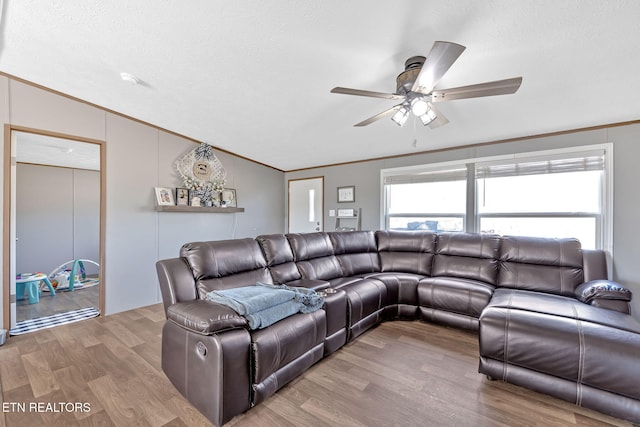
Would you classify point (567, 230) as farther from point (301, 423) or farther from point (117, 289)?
point (117, 289)

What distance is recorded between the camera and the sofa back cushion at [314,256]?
301cm

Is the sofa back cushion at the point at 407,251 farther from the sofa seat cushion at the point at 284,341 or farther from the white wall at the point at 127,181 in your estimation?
the white wall at the point at 127,181

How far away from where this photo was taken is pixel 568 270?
9.11ft

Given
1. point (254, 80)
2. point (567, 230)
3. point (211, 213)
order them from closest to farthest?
point (254, 80)
point (567, 230)
point (211, 213)

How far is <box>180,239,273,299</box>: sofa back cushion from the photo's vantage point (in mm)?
2145

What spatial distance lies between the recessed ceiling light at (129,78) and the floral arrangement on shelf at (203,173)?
4.88 feet

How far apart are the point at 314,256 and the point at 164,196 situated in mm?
2385

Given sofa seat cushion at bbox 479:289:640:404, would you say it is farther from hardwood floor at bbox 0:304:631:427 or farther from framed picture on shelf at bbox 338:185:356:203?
framed picture on shelf at bbox 338:185:356:203

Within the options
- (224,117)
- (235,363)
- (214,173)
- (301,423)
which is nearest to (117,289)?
(214,173)

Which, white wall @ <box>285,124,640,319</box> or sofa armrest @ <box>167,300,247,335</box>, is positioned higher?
white wall @ <box>285,124,640,319</box>

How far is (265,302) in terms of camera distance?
6.01 ft

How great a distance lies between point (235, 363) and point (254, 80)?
7.77 ft

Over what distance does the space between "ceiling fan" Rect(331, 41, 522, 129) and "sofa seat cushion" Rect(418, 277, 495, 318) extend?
5.71 feet

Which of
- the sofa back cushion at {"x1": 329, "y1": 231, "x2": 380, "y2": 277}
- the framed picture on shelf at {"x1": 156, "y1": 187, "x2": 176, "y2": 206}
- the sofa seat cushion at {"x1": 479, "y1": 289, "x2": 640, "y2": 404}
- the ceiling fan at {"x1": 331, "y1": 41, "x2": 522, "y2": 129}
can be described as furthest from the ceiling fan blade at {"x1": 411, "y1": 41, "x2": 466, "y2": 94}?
the framed picture on shelf at {"x1": 156, "y1": 187, "x2": 176, "y2": 206}
